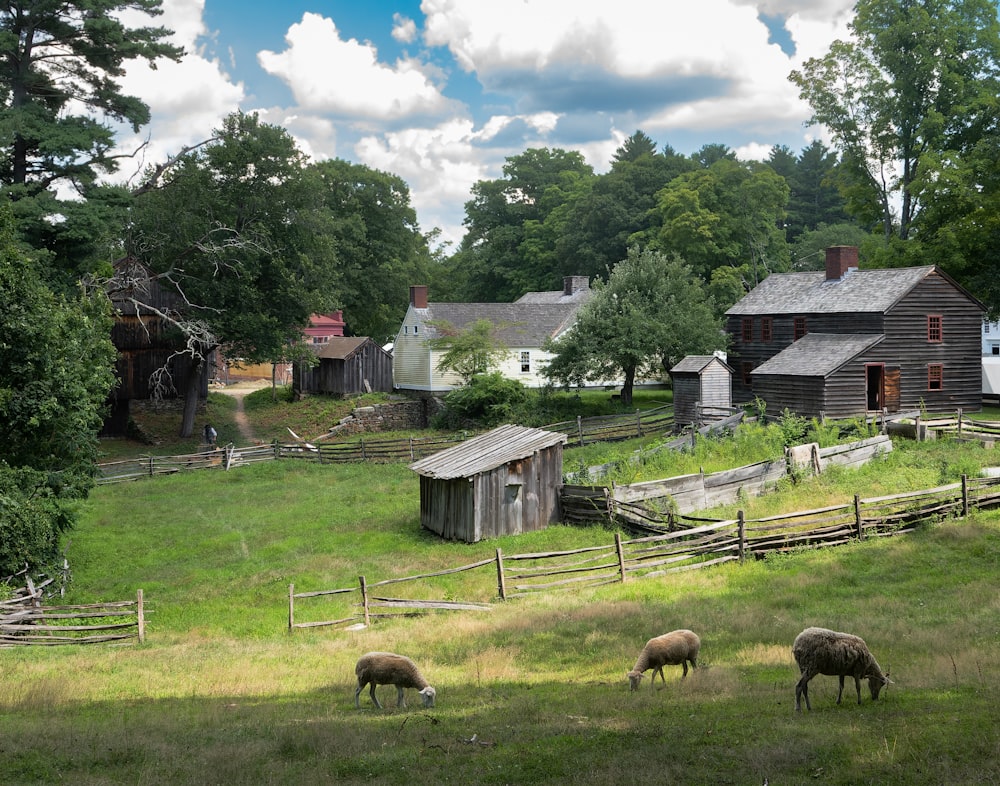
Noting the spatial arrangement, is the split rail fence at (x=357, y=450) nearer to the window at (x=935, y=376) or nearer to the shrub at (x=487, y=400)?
the shrub at (x=487, y=400)

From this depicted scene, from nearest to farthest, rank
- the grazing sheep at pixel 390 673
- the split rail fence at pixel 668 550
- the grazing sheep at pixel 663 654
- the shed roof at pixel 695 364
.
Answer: the grazing sheep at pixel 390 673, the grazing sheep at pixel 663 654, the split rail fence at pixel 668 550, the shed roof at pixel 695 364

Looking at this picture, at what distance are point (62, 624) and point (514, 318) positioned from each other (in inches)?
1606

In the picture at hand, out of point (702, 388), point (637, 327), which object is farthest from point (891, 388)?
point (637, 327)

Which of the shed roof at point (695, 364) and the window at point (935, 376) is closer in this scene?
the window at point (935, 376)

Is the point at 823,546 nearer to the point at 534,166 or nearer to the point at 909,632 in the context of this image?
the point at 909,632

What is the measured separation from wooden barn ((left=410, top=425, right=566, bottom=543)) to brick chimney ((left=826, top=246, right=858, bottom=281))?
2114 centimetres

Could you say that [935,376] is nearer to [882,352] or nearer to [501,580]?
[882,352]

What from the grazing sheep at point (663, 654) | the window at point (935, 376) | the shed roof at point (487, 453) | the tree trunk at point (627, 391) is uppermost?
the window at point (935, 376)

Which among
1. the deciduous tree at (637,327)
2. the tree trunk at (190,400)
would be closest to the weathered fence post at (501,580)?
the deciduous tree at (637,327)

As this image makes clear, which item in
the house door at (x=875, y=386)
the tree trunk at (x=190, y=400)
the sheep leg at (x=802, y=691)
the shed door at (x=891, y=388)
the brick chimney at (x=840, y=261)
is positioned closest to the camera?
the sheep leg at (x=802, y=691)

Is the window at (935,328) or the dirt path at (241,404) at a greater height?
the window at (935,328)

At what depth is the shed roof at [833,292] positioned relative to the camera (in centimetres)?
3847

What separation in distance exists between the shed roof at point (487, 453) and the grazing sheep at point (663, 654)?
1233cm

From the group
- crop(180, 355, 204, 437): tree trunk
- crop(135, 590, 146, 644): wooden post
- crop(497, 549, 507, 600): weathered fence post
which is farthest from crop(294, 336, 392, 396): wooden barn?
Answer: crop(135, 590, 146, 644): wooden post
